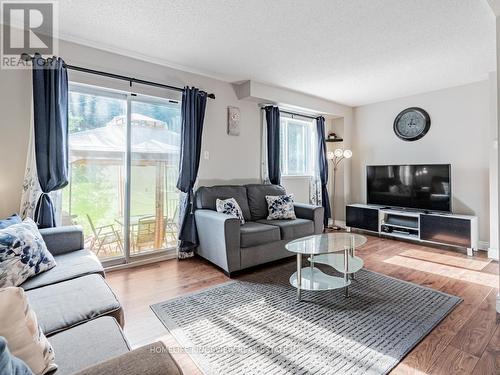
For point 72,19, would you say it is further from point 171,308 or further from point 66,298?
point 171,308

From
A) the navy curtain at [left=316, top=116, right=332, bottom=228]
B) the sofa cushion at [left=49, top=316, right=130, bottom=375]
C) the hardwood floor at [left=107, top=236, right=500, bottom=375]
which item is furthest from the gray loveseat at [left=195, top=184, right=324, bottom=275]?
the sofa cushion at [left=49, top=316, right=130, bottom=375]

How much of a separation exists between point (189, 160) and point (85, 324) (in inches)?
92.0

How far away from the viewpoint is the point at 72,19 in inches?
90.9

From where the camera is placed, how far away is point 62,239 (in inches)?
85.3

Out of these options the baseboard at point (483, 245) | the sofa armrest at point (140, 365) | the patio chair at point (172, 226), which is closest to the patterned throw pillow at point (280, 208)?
the patio chair at point (172, 226)

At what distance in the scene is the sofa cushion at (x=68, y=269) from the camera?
1.63 m

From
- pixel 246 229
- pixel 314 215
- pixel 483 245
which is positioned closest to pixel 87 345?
pixel 246 229

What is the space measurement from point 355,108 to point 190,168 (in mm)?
3680

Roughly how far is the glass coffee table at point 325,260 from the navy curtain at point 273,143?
1.61 meters

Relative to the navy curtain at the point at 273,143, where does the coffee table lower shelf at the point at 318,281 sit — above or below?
below

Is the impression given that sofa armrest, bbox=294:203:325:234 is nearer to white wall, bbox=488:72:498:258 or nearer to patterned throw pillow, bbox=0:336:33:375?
white wall, bbox=488:72:498:258

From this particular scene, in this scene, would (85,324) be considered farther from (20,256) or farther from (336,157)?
(336,157)

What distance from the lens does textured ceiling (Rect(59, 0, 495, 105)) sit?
212cm

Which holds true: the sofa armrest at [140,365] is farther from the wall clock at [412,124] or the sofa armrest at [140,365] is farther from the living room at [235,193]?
the wall clock at [412,124]
